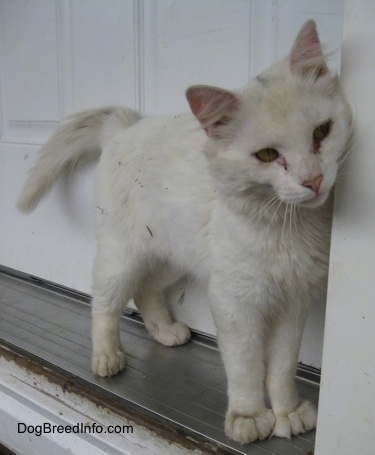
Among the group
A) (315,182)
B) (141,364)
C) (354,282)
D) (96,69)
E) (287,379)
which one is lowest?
(141,364)

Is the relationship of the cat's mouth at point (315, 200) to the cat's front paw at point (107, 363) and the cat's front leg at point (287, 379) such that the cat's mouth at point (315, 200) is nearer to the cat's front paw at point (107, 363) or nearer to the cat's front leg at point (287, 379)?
the cat's front leg at point (287, 379)

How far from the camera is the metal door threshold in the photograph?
3.14 ft

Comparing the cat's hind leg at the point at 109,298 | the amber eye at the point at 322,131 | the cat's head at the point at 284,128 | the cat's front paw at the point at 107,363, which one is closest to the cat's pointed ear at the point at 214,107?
the cat's head at the point at 284,128

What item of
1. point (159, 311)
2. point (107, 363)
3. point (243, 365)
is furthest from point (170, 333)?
point (243, 365)

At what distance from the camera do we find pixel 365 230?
654 millimetres

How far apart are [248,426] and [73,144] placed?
740 millimetres

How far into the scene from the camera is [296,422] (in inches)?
36.2

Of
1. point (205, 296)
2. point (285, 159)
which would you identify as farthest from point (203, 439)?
point (285, 159)

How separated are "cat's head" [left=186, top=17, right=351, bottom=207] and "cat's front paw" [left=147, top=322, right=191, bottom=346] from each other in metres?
0.59

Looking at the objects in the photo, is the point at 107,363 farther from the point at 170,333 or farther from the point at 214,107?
the point at 214,107

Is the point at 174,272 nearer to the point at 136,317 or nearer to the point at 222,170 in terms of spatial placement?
the point at 136,317

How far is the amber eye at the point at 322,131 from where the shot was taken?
2.26 feet

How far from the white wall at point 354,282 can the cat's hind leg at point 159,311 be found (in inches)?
21.9

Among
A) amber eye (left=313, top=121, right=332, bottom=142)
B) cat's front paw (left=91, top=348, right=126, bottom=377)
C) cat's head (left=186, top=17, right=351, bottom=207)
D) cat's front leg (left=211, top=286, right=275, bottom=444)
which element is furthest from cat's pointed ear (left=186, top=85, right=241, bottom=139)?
cat's front paw (left=91, top=348, right=126, bottom=377)
